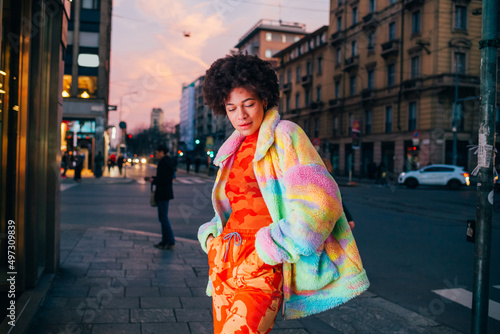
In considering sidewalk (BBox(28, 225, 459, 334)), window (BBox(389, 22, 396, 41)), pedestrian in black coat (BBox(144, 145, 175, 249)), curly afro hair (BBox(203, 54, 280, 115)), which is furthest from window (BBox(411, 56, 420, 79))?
curly afro hair (BBox(203, 54, 280, 115))

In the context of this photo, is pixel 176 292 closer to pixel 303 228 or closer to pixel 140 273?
pixel 140 273

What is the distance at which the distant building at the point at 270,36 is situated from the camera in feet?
242

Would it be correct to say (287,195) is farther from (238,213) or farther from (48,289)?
(48,289)

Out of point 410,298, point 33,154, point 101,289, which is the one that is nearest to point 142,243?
point 101,289

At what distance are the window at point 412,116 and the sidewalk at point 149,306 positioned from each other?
30430 mm

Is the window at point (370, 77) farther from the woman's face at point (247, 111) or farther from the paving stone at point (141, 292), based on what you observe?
the woman's face at point (247, 111)

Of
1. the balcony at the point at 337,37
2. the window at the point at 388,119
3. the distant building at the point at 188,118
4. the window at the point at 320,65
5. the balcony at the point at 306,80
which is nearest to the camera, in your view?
the window at the point at 388,119

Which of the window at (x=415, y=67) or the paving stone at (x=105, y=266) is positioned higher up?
the window at (x=415, y=67)

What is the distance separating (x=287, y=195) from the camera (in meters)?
1.93

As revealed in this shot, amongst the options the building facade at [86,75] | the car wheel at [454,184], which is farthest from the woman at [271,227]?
the building facade at [86,75]

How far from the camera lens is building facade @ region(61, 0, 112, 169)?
3566 cm

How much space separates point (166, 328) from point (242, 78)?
96.0 inches

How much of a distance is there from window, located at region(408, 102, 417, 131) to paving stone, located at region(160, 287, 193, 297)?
104 ft

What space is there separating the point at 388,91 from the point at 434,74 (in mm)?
5378
